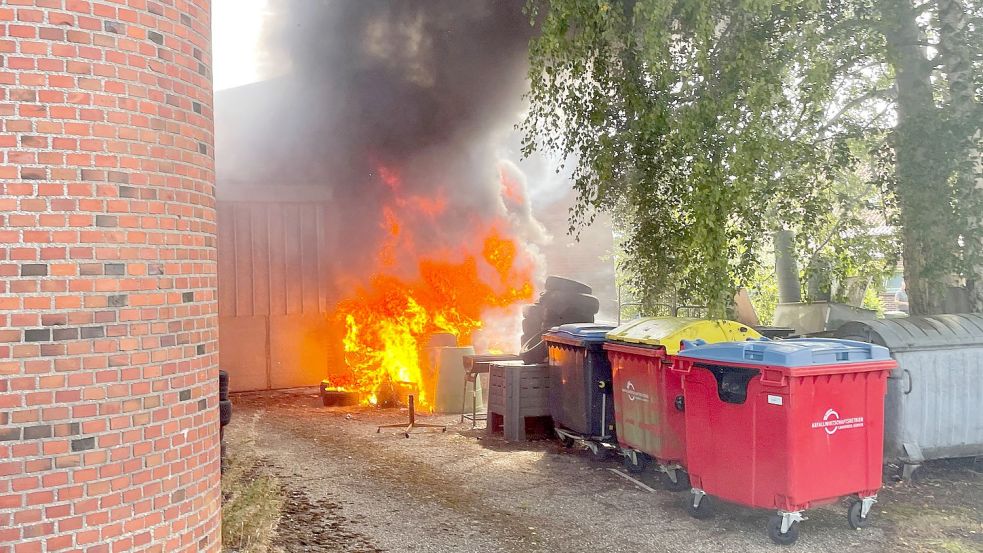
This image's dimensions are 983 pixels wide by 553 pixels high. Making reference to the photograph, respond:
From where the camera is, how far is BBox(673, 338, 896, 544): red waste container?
5.25 metres

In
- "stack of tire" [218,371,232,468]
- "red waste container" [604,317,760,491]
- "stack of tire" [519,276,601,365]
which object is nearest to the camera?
"red waste container" [604,317,760,491]

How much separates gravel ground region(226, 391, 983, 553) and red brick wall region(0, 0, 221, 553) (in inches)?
91.2

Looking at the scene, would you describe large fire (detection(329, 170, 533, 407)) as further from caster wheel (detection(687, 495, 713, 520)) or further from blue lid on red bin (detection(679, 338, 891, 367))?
blue lid on red bin (detection(679, 338, 891, 367))

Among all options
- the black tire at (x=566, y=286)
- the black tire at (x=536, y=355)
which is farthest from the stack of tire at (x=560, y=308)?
the black tire at (x=536, y=355)

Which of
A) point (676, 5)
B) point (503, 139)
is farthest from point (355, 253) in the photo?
point (676, 5)

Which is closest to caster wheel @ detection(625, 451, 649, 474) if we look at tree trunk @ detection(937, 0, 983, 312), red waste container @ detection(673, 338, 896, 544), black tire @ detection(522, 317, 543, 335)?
→ red waste container @ detection(673, 338, 896, 544)

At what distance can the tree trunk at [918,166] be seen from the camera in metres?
7.75

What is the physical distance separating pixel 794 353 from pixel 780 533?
1.32m

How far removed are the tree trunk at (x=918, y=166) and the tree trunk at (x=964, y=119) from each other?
0.16 metres

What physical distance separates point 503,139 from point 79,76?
11918 mm

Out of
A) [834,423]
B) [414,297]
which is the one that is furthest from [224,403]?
[414,297]

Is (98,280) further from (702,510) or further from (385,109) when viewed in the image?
(385,109)

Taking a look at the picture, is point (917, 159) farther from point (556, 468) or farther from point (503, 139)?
point (503, 139)

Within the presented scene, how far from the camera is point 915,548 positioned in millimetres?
5230
